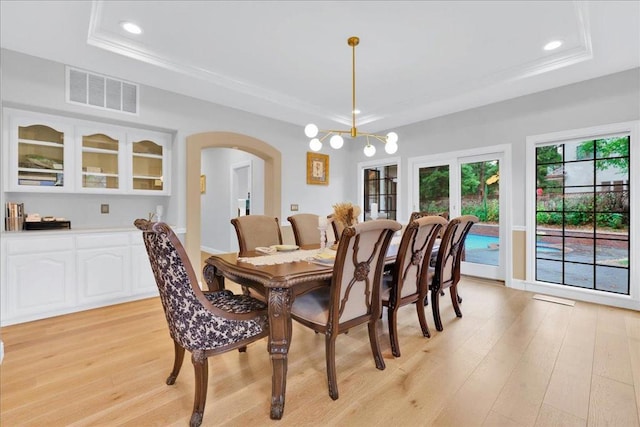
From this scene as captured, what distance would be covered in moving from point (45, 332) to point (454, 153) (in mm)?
5107

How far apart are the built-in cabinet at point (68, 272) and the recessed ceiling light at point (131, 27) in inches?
76.4

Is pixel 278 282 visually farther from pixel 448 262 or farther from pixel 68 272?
pixel 68 272

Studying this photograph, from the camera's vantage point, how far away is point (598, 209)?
11.5ft

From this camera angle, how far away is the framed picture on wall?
207 inches

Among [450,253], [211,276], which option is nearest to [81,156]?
[211,276]

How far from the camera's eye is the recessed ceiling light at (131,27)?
8.33 feet

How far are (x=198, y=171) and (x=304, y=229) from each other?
171 cm

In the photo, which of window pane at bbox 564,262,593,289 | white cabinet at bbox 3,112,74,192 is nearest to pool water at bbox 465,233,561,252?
window pane at bbox 564,262,593,289

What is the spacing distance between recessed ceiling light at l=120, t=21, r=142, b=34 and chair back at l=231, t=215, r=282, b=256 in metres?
1.80

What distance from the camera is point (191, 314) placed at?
150 centimetres

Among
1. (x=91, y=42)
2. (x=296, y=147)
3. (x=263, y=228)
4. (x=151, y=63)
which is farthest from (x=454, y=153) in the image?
(x=91, y=42)

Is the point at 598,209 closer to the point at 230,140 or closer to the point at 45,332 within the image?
the point at 230,140

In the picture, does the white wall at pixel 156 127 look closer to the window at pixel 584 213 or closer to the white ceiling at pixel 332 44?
the white ceiling at pixel 332 44

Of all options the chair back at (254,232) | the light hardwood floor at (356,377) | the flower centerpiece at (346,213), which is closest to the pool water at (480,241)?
the light hardwood floor at (356,377)
